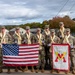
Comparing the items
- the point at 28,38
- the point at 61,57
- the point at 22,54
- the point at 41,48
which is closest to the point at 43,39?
the point at 41,48

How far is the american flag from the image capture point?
12930 mm

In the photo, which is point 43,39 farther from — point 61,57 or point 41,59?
point 61,57

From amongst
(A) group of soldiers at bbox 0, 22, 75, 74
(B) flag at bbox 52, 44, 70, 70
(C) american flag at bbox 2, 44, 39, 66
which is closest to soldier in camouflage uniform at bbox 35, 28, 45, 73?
(A) group of soldiers at bbox 0, 22, 75, 74

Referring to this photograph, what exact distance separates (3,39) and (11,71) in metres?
1.48

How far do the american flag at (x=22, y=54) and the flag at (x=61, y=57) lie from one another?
86 cm

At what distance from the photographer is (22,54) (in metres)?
13.0

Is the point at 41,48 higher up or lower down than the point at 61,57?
higher up

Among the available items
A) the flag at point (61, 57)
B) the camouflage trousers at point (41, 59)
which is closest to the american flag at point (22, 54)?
the camouflage trousers at point (41, 59)

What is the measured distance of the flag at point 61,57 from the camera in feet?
40.6

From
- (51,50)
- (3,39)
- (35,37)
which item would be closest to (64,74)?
(51,50)

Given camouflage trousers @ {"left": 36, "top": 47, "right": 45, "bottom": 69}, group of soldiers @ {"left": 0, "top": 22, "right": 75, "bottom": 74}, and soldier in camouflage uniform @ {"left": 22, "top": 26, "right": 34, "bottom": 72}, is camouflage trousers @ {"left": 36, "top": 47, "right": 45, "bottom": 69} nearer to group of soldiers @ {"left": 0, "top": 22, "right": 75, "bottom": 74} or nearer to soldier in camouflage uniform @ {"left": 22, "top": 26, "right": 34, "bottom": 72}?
group of soldiers @ {"left": 0, "top": 22, "right": 75, "bottom": 74}

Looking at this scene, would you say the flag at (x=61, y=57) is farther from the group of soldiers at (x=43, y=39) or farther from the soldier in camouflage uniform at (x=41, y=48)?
the soldier in camouflage uniform at (x=41, y=48)

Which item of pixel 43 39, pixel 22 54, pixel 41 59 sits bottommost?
pixel 41 59

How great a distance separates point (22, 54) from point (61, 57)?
5.65 feet
